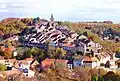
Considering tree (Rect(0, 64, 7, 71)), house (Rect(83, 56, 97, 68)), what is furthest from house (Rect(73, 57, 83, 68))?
tree (Rect(0, 64, 7, 71))

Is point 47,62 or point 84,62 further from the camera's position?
point 84,62

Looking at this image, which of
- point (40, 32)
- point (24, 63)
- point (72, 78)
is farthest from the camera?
point (40, 32)

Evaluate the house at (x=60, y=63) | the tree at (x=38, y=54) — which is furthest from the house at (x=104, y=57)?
the tree at (x=38, y=54)

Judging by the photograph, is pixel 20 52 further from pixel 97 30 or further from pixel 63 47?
pixel 97 30

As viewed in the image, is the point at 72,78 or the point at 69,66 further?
the point at 69,66

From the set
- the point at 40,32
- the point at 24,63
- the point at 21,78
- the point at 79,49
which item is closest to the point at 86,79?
the point at 21,78

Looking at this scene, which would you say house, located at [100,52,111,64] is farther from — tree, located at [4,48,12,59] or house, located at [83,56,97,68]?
tree, located at [4,48,12,59]

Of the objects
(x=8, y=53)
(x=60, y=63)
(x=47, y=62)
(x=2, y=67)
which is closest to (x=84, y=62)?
(x=60, y=63)

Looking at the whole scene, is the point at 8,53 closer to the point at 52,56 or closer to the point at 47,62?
the point at 52,56
